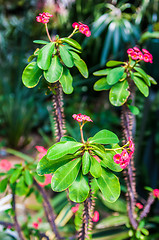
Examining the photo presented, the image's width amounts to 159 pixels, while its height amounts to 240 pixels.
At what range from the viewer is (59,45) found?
519 millimetres

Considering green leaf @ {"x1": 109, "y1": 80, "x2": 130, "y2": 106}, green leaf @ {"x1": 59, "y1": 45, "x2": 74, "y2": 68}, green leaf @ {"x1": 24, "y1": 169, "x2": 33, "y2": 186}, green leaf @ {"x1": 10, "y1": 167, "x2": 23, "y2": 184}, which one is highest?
green leaf @ {"x1": 59, "y1": 45, "x2": 74, "y2": 68}

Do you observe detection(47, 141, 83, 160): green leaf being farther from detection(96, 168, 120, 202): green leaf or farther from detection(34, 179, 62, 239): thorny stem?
detection(34, 179, 62, 239): thorny stem

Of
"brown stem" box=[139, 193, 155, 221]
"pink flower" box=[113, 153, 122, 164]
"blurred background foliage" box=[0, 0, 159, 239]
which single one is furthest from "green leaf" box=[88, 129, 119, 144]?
"blurred background foliage" box=[0, 0, 159, 239]

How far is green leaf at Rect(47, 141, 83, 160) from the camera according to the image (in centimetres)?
44

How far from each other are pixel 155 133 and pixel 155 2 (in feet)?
3.91

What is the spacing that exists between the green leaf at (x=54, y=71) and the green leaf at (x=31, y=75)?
0.10ft

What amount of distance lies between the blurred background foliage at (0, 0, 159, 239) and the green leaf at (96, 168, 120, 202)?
762 mm

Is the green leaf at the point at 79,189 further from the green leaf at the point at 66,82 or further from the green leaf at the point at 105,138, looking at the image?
the green leaf at the point at 66,82

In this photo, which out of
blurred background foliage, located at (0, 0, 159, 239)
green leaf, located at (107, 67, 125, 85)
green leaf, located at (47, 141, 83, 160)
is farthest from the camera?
blurred background foliage, located at (0, 0, 159, 239)

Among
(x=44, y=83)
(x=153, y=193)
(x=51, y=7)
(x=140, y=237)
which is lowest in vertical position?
(x=140, y=237)

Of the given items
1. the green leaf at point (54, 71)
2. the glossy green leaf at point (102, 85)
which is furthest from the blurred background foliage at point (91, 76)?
the green leaf at point (54, 71)

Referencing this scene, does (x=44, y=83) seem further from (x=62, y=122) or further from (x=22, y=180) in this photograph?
(x=22, y=180)

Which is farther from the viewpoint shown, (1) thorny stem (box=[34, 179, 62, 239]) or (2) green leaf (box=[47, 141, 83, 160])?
(1) thorny stem (box=[34, 179, 62, 239])

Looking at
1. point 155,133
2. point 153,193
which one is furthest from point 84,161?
point 155,133
